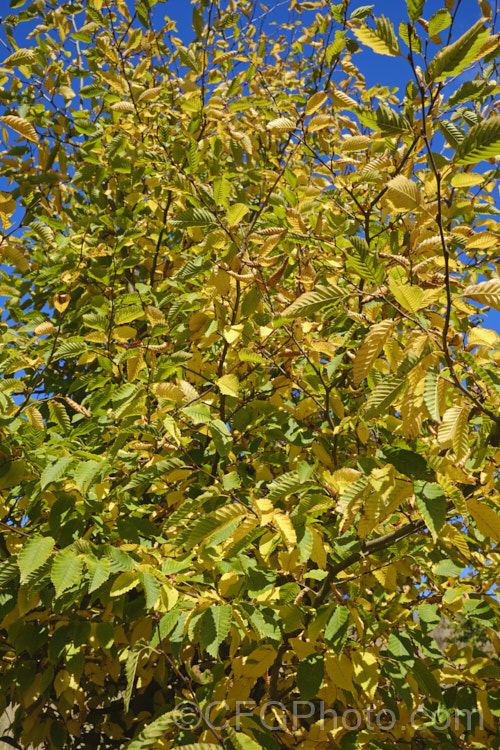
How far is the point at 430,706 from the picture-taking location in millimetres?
1951

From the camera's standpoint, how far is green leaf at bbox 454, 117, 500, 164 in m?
0.97

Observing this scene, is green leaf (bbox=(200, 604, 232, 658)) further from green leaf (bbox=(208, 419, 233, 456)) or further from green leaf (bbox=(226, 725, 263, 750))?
green leaf (bbox=(208, 419, 233, 456))

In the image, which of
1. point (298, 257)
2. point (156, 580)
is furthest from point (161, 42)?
point (156, 580)

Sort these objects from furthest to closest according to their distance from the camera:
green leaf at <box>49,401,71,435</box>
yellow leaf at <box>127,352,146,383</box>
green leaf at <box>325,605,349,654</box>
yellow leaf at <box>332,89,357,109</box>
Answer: yellow leaf at <box>332,89,357,109</box>
green leaf at <box>49,401,71,435</box>
yellow leaf at <box>127,352,146,383</box>
green leaf at <box>325,605,349,654</box>

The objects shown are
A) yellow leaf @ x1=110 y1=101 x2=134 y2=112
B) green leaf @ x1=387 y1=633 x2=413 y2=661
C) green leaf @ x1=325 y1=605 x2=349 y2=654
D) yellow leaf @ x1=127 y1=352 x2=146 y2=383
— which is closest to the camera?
green leaf @ x1=325 y1=605 x2=349 y2=654

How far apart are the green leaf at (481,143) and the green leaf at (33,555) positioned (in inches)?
56.1

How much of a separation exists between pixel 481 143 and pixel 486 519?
0.83 meters

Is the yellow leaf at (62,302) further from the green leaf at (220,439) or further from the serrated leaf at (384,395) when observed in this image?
the serrated leaf at (384,395)

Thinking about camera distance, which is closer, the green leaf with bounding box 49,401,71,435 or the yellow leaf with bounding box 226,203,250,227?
the yellow leaf with bounding box 226,203,250,227

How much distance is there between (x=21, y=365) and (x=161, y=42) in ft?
9.84

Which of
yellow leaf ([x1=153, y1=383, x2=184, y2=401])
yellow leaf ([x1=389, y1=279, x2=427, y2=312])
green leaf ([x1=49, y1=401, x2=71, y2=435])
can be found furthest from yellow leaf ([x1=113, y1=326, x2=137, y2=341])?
yellow leaf ([x1=389, y1=279, x2=427, y2=312])

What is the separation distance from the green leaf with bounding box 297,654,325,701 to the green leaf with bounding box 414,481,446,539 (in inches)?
29.0

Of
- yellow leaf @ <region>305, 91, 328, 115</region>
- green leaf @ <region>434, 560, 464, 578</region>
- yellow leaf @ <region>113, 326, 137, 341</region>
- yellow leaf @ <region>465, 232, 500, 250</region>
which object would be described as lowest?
green leaf @ <region>434, 560, 464, 578</region>

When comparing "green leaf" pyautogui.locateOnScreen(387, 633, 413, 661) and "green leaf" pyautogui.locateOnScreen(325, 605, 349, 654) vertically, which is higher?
"green leaf" pyautogui.locateOnScreen(325, 605, 349, 654)
